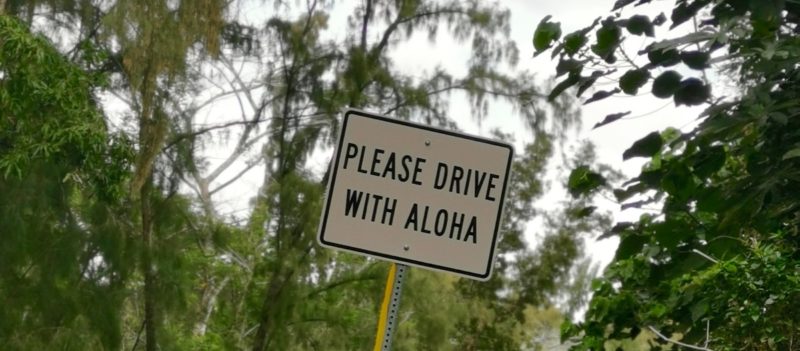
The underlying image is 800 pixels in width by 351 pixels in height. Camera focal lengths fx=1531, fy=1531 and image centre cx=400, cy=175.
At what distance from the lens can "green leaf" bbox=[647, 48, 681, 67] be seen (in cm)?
480

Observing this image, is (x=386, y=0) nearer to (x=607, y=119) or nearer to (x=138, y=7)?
(x=138, y=7)

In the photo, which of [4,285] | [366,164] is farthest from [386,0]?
[366,164]

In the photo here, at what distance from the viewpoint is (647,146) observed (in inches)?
196

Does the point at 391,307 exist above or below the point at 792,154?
below

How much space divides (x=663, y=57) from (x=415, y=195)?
3.82ft

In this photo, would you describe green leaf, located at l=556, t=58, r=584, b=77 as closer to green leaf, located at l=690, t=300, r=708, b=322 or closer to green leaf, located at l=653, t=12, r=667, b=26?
green leaf, located at l=653, t=12, r=667, b=26

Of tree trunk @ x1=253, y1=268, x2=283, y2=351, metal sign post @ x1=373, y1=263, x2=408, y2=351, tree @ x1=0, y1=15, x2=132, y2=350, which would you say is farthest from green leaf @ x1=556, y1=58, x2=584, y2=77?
tree trunk @ x1=253, y1=268, x2=283, y2=351

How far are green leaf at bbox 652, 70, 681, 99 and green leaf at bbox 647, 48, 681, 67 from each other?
1.3 inches

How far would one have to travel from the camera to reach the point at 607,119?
5.17 meters

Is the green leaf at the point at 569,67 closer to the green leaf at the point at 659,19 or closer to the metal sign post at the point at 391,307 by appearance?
the green leaf at the point at 659,19

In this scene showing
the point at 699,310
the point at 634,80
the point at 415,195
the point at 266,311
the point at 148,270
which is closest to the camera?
the point at 415,195

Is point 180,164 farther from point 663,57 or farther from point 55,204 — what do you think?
point 663,57

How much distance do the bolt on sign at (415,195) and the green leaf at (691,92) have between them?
3.05 feet

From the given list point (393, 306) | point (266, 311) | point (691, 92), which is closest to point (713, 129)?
point (691, 92)
